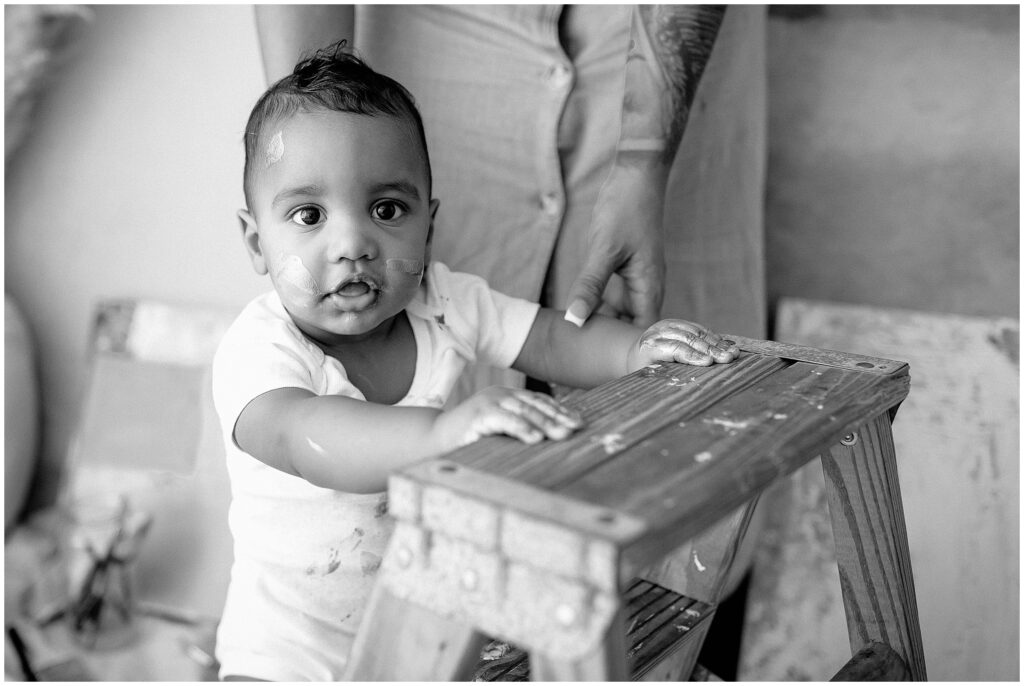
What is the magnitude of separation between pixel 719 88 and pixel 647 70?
0.97 ft

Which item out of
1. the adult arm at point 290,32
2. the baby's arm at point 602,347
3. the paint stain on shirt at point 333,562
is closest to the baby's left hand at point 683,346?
the baby's arm at point 602,347

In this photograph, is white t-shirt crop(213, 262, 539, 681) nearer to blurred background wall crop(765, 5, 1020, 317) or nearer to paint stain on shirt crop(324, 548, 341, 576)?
paint stain on shirt crop(324, 548, 341, 576)

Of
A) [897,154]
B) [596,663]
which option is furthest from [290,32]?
[897,154]

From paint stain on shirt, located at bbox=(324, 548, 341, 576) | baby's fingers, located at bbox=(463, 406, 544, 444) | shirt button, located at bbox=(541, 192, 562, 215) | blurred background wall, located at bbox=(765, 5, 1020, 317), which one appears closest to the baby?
paint stain on shirt, located at bbox=(324, 548, 341, 576)

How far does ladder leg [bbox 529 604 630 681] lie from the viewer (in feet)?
2.23

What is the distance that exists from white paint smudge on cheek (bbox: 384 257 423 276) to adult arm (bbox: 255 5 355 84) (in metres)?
0.47

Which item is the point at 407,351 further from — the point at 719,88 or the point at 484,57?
the point at 719,88

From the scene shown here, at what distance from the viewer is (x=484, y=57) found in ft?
5.22

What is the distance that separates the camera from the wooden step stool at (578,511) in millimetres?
671

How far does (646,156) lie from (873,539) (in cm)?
66

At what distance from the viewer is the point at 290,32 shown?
1.48m

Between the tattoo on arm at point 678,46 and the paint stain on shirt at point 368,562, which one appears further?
the tattoo on arm at point 678,46

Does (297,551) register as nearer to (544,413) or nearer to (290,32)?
(544,413)

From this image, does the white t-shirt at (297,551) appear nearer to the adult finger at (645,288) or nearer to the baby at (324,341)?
the baby at (324,341)
